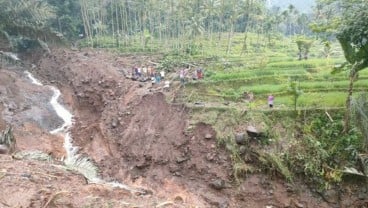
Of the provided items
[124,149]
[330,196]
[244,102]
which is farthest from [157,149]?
[330,196]

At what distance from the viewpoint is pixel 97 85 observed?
83.9ft

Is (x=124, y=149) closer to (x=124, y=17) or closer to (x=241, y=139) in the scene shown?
(x=241, y=139)

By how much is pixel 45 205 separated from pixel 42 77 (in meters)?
25.2

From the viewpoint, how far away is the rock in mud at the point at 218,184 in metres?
15.3

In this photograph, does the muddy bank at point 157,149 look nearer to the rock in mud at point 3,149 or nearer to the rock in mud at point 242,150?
the rock in mud at point 242,150

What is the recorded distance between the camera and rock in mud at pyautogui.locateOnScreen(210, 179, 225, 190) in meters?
15.3

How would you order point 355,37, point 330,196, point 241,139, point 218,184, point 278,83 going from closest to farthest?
point 355,37, point 330,196, point 218,184, point 241,139, point 278,83

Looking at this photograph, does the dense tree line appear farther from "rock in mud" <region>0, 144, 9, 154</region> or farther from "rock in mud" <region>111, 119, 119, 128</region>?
"rock in mud" <region>0, 144, 9, 154</region>

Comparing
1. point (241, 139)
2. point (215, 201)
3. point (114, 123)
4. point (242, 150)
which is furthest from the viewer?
point (114, 123)

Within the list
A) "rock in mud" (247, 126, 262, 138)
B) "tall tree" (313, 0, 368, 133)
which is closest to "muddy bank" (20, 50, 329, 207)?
"rock in mud" (247, 126, 262, 138)

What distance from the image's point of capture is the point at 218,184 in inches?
605

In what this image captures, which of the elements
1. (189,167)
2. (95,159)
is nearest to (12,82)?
(95,159)

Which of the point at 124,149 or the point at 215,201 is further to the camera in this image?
the point at 124,149

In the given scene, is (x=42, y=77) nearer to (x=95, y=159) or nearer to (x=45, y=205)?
(x=95, y=159)
